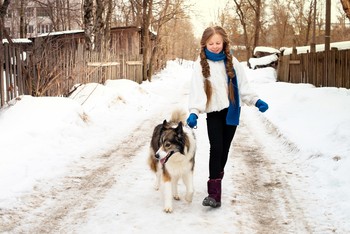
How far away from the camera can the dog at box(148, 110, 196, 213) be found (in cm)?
423

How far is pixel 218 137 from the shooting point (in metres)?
4.53

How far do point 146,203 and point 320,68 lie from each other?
1219cm

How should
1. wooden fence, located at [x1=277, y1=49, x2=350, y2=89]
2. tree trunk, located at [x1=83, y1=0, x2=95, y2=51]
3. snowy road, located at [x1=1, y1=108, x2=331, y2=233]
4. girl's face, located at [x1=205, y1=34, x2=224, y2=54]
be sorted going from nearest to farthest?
snowy road, located at [x1=1, y1=108, x2=331, y2=233]
girl's face, located at [x1=205, y1=34, x2=224, y2=54]
wooden fence, located at [x1=277, y1=49, x2=350, y2=89]
tree trunk, located at [x1=83, y1=0, x2=95, y2=51]

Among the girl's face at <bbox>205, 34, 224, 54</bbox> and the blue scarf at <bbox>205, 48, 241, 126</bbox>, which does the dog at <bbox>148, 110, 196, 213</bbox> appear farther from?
the girl's face at <bbox>205, 34, 224, 54</bbox>

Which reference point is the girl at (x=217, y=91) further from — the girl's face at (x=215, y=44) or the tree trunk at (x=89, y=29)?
the tree trunk at (x=89, y=29)

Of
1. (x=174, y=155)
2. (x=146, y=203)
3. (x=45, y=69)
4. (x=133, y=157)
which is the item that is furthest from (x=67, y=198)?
(x=45, y=69)

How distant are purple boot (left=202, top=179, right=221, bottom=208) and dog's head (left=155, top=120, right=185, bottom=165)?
1.90 ft

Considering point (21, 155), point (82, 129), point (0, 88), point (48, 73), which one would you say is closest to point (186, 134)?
point (21, 155)

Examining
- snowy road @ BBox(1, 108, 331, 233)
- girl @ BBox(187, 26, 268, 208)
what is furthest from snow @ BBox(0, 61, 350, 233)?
girl @ BBox(187, 26, 268, 208)

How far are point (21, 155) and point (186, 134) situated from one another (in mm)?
3387

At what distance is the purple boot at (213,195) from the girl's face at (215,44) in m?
1.48

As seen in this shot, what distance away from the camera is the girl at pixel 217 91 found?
4.42 m

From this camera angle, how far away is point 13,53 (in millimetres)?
9453

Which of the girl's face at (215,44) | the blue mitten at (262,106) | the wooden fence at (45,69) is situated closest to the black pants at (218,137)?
the blue mitten at (262,106)
